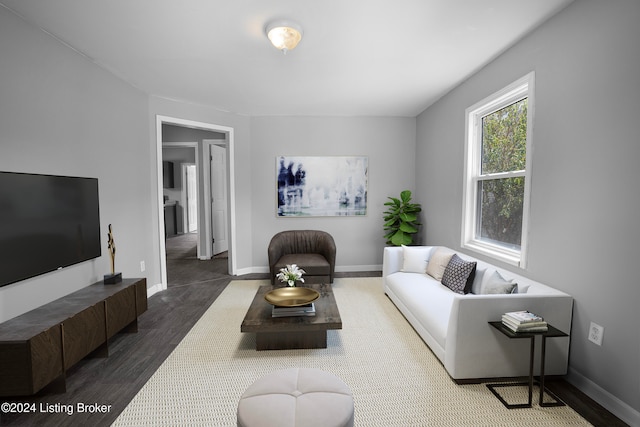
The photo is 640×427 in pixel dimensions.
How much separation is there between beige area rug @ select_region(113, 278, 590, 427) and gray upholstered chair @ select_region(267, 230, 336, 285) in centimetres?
110

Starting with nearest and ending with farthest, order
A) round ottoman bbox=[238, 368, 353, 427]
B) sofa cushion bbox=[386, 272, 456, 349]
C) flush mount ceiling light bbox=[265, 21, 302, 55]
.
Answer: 1. round ottoman bbox=[238, 368, 353, 427]
2. flush mount ceiling light bbox=[265, 21, 302, 55]
3. sofa cushion bbox=[386, 272, 456, 349]

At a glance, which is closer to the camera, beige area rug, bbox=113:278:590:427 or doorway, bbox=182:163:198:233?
beige area rug, bbox=113:278:590:427

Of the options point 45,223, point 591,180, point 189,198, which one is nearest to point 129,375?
point 45,223

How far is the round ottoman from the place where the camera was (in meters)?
1.32

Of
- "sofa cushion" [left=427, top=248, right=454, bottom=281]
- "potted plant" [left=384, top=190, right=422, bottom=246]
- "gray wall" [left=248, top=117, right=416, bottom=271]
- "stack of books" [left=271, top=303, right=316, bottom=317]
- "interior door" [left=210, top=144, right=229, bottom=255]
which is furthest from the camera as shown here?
"interior door" [left=210, top=144, right=229, bottom=255]

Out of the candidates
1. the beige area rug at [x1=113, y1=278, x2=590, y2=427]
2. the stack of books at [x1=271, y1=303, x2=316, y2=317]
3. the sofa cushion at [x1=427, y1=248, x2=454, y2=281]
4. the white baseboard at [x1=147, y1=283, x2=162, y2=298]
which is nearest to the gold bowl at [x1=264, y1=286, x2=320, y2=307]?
the stack of books at [x1=271, y1=303, x2=316, y2=317]

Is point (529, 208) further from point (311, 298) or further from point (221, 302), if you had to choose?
point (221, 302)

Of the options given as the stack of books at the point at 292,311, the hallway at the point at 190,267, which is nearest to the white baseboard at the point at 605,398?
the stack of books at the point at 292,311

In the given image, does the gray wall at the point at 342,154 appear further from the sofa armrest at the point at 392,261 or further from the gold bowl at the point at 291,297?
the gold bowl at the point at 291,297

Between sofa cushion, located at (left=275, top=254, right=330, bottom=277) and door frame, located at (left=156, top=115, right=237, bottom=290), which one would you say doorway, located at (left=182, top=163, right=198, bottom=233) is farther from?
sofa cushion, located at (left=275, top=254, right=330, bottom=277)

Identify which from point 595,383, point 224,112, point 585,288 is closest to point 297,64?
point 224,112

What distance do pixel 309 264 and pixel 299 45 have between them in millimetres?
2713

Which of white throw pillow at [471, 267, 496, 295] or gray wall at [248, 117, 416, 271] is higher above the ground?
gray wall at [248, 117, 416, 271]

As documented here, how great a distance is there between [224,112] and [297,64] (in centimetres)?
212
